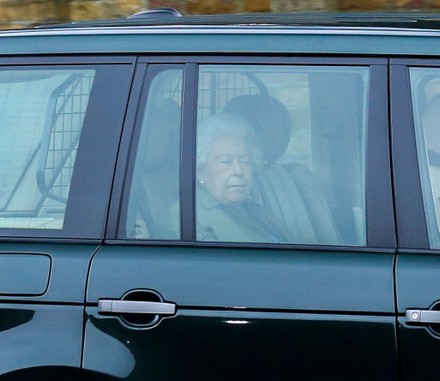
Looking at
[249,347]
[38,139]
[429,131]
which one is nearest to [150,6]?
[38,139]

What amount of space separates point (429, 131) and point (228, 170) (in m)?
0.58

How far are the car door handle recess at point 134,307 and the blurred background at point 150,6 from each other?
5.06 m

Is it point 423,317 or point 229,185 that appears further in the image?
point 229,185

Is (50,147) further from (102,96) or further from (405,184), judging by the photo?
(405,184)

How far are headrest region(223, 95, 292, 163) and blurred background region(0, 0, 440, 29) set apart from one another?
4.64 metres

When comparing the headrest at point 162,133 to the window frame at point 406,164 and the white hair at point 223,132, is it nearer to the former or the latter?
the white hair at point 223,132

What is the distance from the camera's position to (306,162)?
9.57ft

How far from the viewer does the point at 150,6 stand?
779cm

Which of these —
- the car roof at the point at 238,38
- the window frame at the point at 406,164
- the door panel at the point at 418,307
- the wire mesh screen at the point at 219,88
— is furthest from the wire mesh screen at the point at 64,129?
the door panel at the point at 418,307

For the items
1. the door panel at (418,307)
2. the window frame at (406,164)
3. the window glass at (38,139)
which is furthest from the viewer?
the window glass at (38,139)

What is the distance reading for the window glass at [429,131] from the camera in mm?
2811

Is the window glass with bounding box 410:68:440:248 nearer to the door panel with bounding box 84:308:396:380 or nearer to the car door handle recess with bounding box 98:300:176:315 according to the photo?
the door panel with bounding box 84:308:396:380

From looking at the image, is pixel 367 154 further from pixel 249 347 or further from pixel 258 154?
pixel 249 347

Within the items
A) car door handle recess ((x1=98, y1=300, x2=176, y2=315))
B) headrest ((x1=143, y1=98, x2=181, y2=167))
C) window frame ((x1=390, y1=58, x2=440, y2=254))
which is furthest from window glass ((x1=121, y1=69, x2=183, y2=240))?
window frame ((x1=390, y1=58, x2=440, y2=254))
